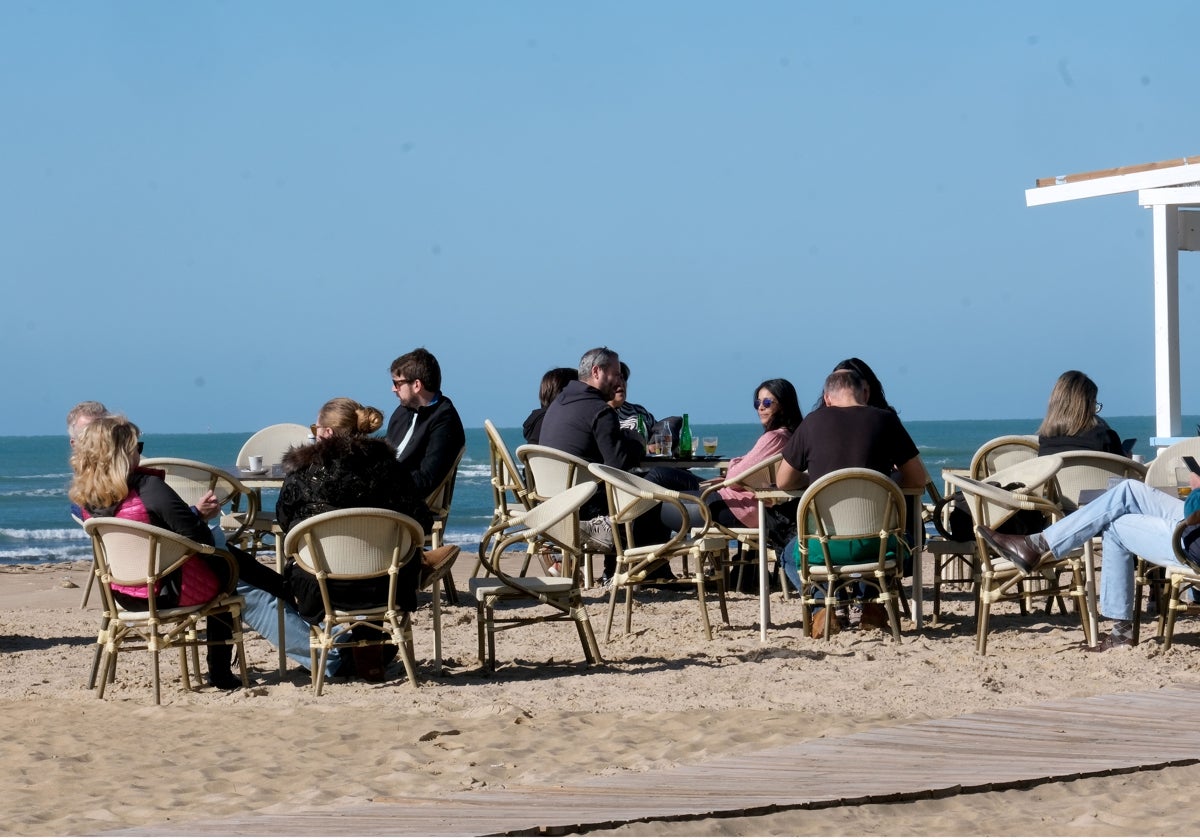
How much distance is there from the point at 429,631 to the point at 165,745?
230cm

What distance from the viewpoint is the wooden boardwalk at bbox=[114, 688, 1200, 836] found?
3543mm

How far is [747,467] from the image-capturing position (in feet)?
22.1

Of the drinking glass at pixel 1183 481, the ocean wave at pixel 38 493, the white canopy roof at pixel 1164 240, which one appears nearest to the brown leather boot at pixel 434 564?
the drinking glass at pixel 1183 481

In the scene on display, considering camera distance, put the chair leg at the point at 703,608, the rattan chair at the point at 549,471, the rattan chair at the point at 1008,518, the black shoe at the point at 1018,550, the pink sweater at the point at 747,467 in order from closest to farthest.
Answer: the black shoe at the point at 1018,550, the rattan chair at the point at 1008,518, the chair leg at the point at 703,608, the pink sweater at the point at 747,467, the rattan chair at the point at 549,471

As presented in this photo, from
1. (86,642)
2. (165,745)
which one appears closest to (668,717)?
(165,745)

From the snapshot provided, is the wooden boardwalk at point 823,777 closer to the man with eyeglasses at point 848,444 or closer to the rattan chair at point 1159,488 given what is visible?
the rattan chair at point 1159,488

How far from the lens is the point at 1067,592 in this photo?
641 centimetres

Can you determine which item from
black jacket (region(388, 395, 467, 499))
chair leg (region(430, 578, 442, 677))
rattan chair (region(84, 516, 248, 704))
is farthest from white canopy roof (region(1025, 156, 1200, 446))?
rattan chair (region(84, 516, 248, 704))

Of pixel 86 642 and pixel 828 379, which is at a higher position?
pixel 828 379

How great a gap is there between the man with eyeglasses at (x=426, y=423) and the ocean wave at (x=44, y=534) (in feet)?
59.9

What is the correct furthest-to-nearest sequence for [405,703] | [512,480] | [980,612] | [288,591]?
[512,480] < [980,612] < [288,591] < [405,703]

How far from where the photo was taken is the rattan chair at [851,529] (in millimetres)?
6012

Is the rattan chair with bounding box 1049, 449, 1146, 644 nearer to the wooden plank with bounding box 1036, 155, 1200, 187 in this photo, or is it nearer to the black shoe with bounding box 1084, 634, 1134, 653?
the black shoe with bounding box 1084, 634, 1134, 653

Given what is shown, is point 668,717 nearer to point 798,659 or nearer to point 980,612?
point 798,659
